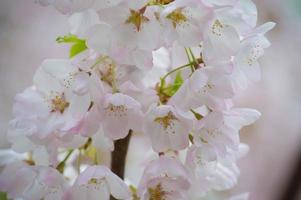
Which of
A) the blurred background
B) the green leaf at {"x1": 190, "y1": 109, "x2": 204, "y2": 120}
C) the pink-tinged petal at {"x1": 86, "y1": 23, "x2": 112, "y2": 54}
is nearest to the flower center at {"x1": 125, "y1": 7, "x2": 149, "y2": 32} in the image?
the pink-tinged petal at {"x1": 86, "y1": 23, "x2": 112, "y2": 54}

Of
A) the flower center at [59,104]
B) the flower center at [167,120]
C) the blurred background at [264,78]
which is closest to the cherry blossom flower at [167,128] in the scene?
the flower center at [167,120]

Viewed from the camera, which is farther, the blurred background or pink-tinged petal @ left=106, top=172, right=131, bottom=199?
the blurred background

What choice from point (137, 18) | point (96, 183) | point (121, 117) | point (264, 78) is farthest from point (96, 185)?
point (264, 78)

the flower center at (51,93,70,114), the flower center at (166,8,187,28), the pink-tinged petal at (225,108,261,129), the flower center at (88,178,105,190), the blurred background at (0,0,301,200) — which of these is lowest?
the blurred background at (0,0,301,200)

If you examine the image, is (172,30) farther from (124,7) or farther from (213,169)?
(213,169)

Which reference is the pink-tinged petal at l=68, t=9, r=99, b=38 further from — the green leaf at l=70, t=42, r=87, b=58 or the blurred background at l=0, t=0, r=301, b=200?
the blurred background at l=0, t=0, r=301, b=200

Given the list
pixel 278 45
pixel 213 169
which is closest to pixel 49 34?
pixel 278 45
